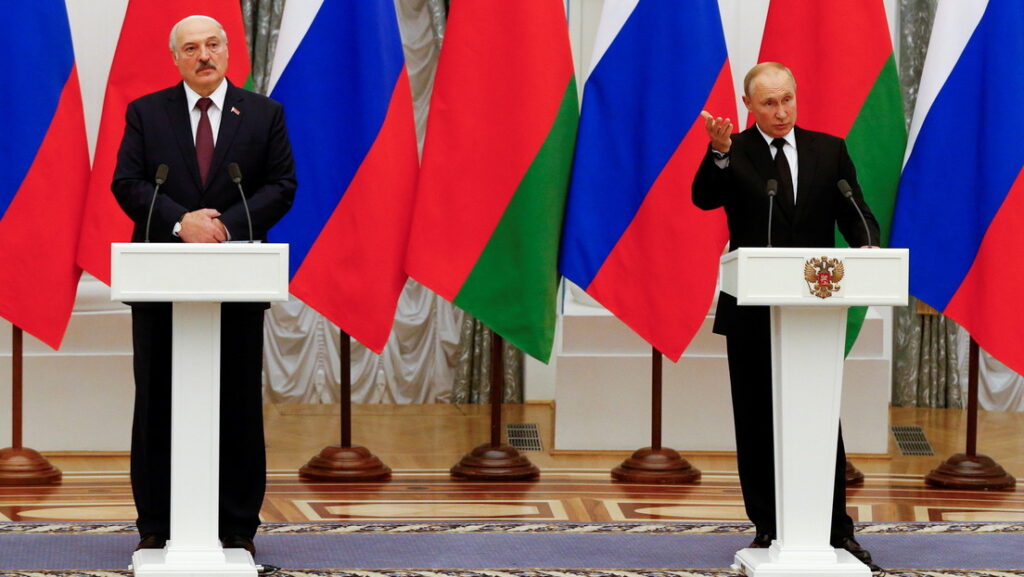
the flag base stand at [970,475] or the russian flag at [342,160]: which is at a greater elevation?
the russian flag at [342,160]

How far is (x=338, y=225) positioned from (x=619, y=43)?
4.18 ft

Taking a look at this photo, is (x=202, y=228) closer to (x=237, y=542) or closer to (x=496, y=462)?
(x=237, y=542)

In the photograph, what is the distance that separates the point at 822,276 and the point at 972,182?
2.02 meters

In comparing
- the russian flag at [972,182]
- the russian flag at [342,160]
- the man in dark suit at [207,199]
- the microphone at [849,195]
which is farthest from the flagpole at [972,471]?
the man in dark suit at [207,199]

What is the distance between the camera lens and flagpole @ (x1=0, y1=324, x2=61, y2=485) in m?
5.64

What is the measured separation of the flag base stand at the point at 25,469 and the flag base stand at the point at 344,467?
3.13 ft

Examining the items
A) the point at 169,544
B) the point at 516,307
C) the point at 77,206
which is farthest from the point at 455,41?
the point at 169,544

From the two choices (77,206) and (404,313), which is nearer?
(77,206)

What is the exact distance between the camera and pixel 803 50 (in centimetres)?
556

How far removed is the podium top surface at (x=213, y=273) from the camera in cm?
363

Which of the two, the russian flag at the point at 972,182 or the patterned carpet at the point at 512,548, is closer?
the patterned carpet at the point at 512,548

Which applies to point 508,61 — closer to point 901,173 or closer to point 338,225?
point 338,225

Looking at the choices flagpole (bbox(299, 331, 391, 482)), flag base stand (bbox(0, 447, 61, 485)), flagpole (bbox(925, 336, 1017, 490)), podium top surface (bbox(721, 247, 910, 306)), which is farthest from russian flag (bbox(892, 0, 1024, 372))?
flag base stand (bbox(0, 447, 61, 485))

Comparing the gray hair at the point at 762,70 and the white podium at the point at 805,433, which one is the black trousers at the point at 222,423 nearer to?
the white podium at the point at 805,433
